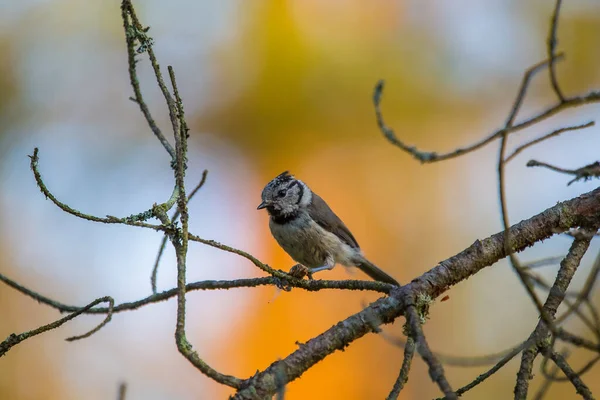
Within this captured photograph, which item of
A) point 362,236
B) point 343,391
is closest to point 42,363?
point 343,391

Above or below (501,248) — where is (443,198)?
above

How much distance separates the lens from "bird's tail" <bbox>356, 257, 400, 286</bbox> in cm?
587

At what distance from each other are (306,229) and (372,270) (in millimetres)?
906

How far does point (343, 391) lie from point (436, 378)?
6645mm

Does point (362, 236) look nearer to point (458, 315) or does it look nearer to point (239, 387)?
point (458, 315)

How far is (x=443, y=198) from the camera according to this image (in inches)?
364

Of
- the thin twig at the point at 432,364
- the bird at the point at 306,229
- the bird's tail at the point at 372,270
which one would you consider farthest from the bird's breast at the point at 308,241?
the thin twig at the point at 432,364

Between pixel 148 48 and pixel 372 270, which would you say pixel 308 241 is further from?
pixel 148 48

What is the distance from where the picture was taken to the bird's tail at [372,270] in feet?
19.2

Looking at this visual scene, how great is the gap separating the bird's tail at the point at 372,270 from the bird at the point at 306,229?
2 cm

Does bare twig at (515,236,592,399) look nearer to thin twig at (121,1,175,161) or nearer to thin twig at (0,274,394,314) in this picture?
thin twig at (0,274,394,314)

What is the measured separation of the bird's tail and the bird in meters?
0.02

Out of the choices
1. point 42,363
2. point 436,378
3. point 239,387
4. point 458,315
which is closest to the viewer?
point 436,378

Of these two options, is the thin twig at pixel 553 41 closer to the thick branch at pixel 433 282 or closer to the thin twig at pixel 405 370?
the thick branch at pixel 433 282
